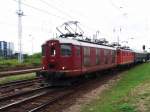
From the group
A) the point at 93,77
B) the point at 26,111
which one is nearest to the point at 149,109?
the point at 26,111

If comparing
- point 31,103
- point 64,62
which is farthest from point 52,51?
point 31,103

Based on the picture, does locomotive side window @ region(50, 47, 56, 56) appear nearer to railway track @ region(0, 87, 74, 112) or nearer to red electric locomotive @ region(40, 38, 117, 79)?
red electric locomotive @ region(40, 38, 117, 79)

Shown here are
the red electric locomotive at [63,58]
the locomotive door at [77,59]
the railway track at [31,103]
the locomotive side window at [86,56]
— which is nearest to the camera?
the railway track at [31,103]

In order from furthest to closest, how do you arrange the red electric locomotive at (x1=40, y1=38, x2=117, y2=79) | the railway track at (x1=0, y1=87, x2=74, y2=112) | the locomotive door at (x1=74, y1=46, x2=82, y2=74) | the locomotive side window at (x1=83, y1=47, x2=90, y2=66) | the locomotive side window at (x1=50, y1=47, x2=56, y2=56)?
the locomotive side window at (x1=83, y1=47, x2=90, y2=66) → the locomotive door at (x1=74, y1=46, x2=82, y2=74) → the locomotive side window at (x1=50, y1=47, x2=56, y2=56) → the red electric locomotive at (x1=40, y1=38, x2=117, y2=79) → the railway track at (x1=0, y1=87, x2=74, y2=112)

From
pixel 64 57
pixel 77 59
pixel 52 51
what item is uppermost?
pixel 52 51

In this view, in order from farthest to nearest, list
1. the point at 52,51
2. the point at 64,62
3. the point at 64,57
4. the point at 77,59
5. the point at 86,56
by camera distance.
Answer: the point at 86,56 < the point at 77,59 < the point at 52,51 < the point at 64,57 < the point at 64,62

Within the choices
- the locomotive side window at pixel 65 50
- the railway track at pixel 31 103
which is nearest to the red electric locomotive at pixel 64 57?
the locomotive side window at pixel 65 50

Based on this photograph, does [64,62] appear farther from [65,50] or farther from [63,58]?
[65,50]

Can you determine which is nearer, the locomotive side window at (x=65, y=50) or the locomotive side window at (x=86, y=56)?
the locomotive side window at (x=65, y=50)

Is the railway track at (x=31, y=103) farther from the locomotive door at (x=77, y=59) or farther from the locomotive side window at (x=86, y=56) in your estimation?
the locomotive side window at (x=86, y=56)

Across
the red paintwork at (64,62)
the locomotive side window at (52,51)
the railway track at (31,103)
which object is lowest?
the railway track at (31,103)

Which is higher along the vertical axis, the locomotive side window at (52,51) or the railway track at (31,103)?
the locomotive side window at (52,51)

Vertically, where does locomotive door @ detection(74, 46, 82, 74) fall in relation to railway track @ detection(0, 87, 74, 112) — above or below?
above

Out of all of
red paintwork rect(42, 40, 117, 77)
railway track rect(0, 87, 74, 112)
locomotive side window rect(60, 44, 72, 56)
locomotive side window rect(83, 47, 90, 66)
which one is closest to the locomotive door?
red paintwork rect(42, 40, 117, 77)
